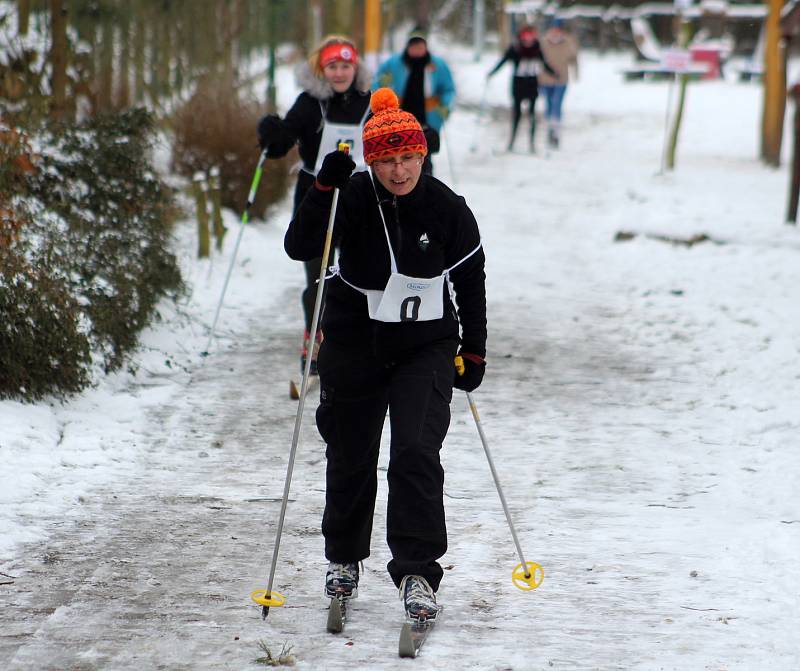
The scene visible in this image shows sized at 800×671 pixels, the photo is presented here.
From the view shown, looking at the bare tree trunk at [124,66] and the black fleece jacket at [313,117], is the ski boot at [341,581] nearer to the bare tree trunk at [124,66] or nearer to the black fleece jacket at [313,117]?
the black fleece jacket at [313,117]

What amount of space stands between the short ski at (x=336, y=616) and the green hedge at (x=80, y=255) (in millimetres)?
2814

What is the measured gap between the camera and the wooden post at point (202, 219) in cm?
1063

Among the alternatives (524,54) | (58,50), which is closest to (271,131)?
(58,50)

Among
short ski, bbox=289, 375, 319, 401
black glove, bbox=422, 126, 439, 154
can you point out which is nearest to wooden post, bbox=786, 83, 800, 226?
black glove, bbox=422, 126, 439, 154

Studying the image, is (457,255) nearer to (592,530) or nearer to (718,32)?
(592,530)

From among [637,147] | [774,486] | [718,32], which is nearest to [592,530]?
[774,486]

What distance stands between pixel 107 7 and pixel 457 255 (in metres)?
13.4

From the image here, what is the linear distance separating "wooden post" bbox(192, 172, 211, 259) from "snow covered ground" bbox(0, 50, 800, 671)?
0.14 m

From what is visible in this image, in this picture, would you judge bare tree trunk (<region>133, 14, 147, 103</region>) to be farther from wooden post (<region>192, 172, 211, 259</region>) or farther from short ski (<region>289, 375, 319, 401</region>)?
short ski (<region>289, 375, 319, 401</region>)

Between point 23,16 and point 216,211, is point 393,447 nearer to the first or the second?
point 216,211

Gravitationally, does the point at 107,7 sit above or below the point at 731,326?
above

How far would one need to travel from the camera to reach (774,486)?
19.4ft

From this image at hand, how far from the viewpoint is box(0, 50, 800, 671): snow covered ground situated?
13.7ft

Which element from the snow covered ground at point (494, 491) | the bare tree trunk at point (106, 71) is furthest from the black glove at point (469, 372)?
the bare tree trunk at point (106, 71)
